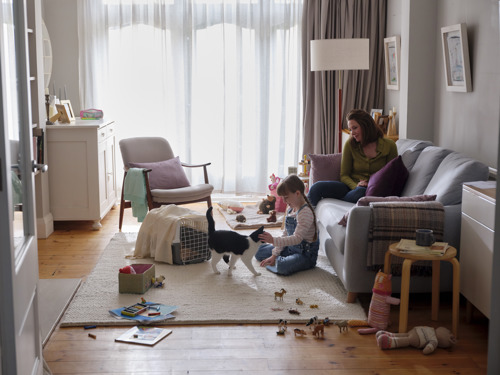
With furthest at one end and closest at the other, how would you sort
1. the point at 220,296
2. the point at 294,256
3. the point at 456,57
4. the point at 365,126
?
the point at 365,126, the point at 456,57, the point at 294,256, the point at 220,296

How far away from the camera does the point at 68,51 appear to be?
22.9 ft

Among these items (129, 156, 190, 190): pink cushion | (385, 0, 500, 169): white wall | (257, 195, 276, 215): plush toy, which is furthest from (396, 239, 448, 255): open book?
(257, 195, 276, 215): plush toy

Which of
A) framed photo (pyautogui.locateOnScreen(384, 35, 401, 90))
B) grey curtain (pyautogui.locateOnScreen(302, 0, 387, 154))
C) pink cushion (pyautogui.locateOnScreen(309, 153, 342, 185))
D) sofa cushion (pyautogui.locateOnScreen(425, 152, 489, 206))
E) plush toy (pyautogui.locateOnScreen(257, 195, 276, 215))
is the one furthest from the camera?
grey curtain (pyautogui.locateOnScreen(302, 0, 387, 154))

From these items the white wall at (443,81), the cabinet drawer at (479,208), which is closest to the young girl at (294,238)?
the cabinet drawer at (479,208)

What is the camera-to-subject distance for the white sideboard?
5.77 metres

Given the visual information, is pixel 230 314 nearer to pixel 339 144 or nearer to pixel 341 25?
pixel 339 144

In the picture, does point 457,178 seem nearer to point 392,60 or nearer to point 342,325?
point 342,325

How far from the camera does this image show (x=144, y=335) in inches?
138

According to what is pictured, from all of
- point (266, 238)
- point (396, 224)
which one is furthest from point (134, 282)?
point (396, 224)

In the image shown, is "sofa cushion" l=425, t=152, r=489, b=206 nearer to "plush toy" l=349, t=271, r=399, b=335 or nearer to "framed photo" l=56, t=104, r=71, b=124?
"plush toy" l=349, t=271, r=399, b=335

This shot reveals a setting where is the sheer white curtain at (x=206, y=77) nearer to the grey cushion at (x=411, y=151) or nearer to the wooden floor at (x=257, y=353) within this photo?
the grey cushion at (x=411, y=151)

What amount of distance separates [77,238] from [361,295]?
8.52 ft

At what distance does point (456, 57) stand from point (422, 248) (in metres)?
1.93

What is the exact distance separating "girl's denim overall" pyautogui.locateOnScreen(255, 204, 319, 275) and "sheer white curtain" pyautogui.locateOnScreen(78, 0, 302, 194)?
2759 mm
